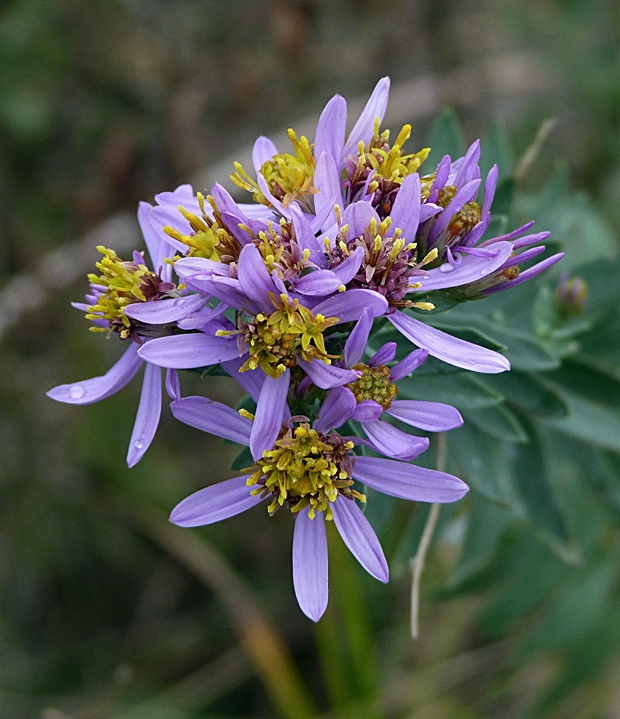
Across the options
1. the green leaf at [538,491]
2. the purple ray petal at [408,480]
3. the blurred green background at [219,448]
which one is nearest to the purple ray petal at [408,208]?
the purple ray petal at [408,480]

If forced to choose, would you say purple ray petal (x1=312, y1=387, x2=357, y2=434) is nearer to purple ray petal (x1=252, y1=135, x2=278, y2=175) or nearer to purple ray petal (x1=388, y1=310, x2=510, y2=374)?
purple ray petal (x1=388, y1=310, x2=510, y2=374)

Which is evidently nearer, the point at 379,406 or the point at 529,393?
the point at 379,406

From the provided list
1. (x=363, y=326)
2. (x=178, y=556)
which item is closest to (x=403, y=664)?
(x=178, y=556)

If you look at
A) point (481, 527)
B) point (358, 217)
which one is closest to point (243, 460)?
point (358, 217)

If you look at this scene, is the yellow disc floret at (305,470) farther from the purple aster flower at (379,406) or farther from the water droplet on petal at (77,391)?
the water droplet on petal at (77,391)

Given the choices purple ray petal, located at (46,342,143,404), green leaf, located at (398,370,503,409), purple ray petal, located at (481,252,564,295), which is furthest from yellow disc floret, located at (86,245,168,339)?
purple ray petal, located at (481,252,564,295)

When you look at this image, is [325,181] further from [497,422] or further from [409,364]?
[497,422]
